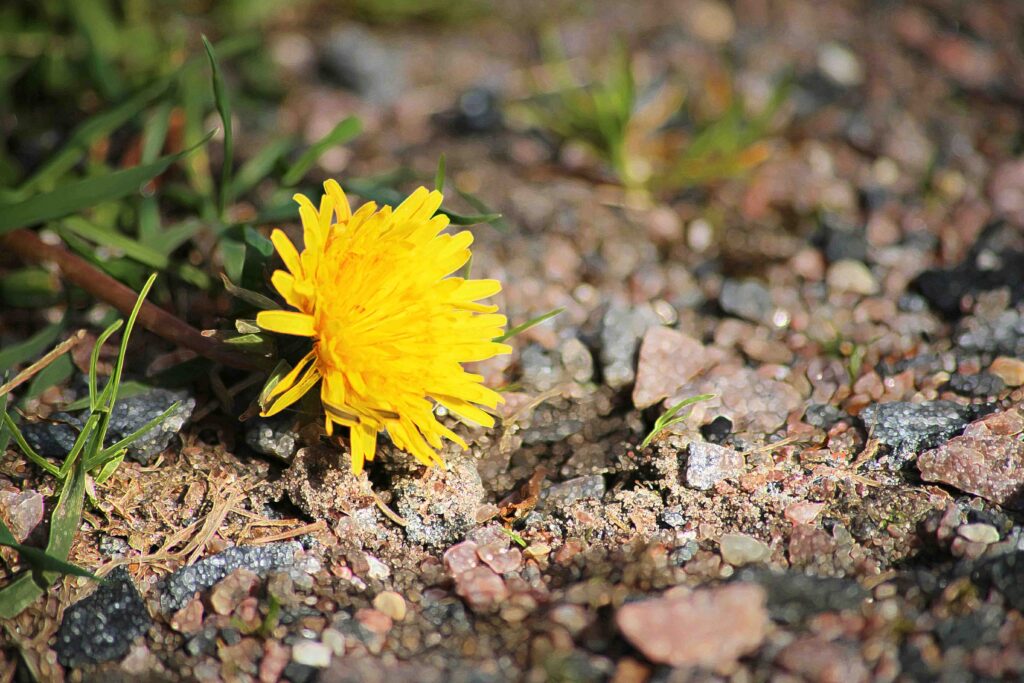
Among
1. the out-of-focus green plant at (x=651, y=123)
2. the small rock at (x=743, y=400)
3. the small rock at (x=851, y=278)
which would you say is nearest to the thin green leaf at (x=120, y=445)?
the small rock at (x=743, y=400)

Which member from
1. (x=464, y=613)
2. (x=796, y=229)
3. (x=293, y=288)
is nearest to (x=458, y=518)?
(x=464, y=613)

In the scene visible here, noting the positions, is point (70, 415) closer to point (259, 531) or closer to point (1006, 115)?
point (259, 531)

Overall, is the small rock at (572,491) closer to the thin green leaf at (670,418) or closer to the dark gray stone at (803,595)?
the thin green leaf at (670,418)

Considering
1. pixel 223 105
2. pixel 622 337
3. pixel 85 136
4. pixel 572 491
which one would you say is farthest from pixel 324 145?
pixel 572 491

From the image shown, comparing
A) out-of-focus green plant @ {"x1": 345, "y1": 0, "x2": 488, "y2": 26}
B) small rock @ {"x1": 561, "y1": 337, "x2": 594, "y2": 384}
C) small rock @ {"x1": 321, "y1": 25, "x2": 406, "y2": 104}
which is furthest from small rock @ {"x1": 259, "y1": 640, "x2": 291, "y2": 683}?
out-of-focus green plant @ {"x1": 345, "y1": 0, "x2": 488, "y2": 26}

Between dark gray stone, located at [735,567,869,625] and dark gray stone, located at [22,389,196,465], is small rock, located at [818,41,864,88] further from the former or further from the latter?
dark gray stone, located at [22,389,196,465]

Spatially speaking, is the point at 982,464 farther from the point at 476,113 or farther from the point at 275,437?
the point at 476,113
